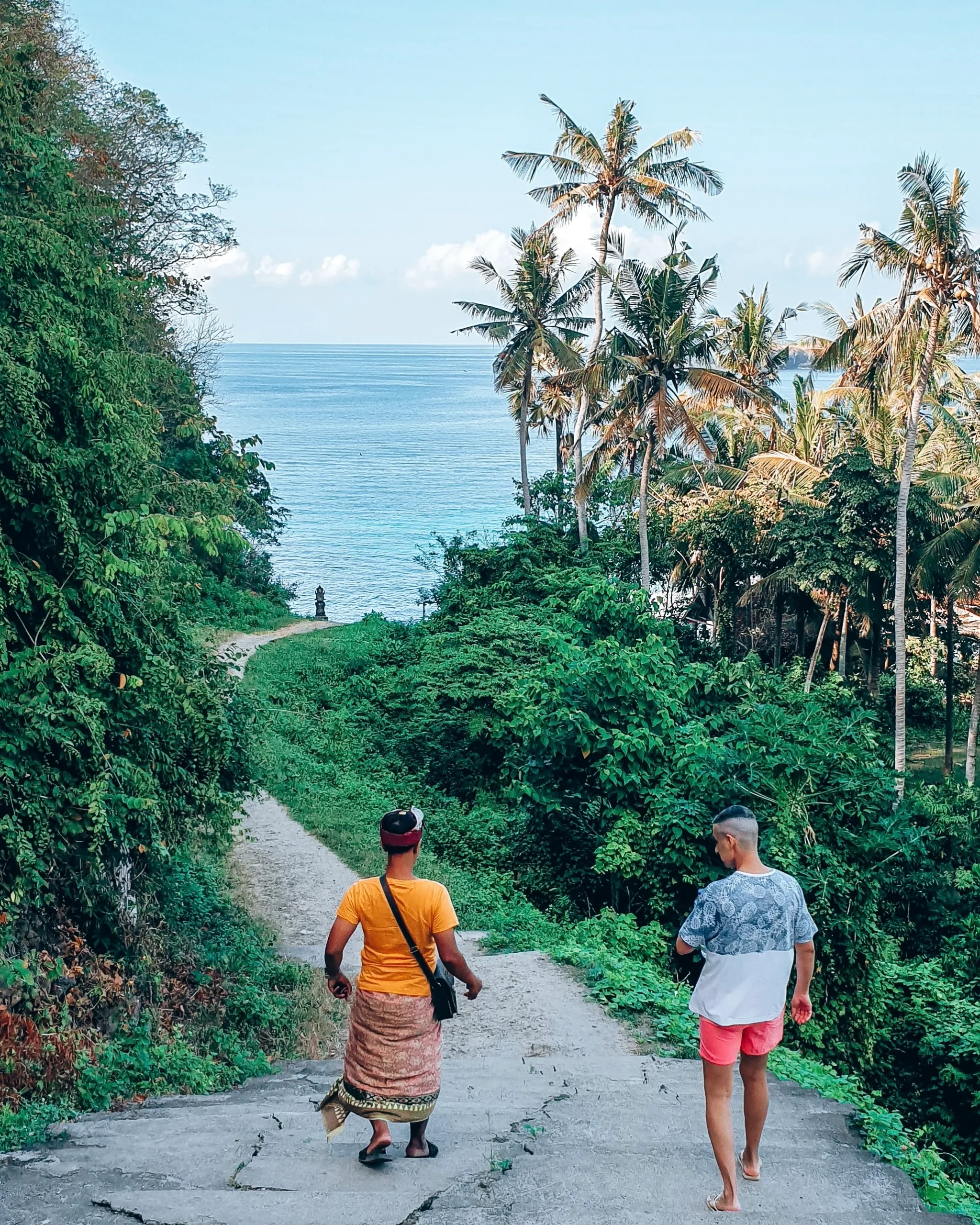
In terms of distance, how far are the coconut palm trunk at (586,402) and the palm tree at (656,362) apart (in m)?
2.63

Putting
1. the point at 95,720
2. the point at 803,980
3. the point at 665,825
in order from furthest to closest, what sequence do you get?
the point at 665,825
the point at 95,720
the point at 803,980

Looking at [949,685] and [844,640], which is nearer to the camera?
[844,640]

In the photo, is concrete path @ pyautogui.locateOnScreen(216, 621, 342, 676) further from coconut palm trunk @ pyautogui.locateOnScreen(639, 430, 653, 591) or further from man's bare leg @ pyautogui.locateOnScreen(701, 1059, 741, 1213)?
man's bare leg @ pyautogui.locateOnScreen(701, 1059, 741, 1213)

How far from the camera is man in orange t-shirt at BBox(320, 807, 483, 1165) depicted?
14.2 ft

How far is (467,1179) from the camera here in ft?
14.1

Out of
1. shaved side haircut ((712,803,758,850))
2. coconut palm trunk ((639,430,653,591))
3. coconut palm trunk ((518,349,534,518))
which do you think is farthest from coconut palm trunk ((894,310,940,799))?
shaved side haircut ((712,803,758,850))

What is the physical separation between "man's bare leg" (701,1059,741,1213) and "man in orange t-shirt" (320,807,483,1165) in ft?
3.43

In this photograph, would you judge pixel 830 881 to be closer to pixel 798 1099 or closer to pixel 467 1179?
pixel 798 1099

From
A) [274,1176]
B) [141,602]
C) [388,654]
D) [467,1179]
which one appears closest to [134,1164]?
[274,1176]

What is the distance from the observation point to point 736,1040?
4.27m

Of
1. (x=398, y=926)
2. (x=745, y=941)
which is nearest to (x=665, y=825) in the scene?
(x=745, y=941)

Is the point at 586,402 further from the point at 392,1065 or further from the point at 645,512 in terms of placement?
the point at 392,1065

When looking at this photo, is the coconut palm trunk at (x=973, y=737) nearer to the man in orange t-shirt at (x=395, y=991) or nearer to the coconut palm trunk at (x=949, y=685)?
the coconut palm trunk at (x=949, y=685)

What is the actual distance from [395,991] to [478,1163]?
872 millimetres
